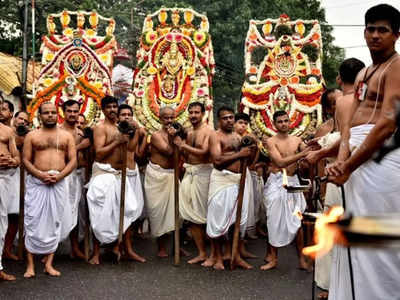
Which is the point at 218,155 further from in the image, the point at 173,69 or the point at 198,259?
the point at 173,69

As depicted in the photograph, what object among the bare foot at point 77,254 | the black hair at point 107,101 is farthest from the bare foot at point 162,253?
the black hair at point 107,101

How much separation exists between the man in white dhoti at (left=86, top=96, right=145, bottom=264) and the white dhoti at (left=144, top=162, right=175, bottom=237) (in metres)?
0.25

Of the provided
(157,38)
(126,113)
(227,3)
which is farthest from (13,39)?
(126,113)

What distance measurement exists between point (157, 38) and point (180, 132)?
3.13 metres

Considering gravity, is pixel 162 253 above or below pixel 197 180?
below

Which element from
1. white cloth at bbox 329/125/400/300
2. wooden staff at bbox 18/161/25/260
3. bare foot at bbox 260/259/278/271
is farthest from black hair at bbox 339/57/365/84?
wooden staff at bbox 18/161/25/260

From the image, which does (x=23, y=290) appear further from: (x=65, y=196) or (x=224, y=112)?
(x=224, y=112)

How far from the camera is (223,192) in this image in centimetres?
580

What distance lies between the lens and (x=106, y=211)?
5.88 meters

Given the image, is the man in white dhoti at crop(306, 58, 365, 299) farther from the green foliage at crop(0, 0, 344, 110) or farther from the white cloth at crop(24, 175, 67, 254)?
the green foliage at crop(0, 0, 344, 110)

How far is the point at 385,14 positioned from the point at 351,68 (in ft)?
3.80

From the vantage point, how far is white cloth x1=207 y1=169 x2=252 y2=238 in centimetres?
570

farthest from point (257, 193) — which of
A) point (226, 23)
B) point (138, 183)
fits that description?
point (226, 23)

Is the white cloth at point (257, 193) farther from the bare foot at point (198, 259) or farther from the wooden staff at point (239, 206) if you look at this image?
the bare foot at point (198, 259)
